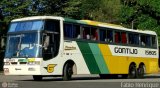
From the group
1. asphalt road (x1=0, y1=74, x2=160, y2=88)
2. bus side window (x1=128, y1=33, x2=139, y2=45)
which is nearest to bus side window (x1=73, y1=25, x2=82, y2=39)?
asphalt road (x1=0, y1=74, x2=160, y2=88)

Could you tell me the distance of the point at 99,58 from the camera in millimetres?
27609

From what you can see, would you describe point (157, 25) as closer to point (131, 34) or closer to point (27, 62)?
point (131, 34)

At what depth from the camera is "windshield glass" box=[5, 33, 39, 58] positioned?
23.7 m

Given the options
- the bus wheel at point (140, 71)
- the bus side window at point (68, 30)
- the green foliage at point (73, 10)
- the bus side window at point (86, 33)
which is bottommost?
the bus wheel at point (140, 71)

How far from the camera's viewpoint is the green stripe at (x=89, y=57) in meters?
26.1

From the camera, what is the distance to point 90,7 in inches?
3364

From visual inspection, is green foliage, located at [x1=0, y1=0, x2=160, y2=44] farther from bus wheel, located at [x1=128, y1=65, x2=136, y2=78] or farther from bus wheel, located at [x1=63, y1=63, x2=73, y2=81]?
bus wheel, located at [x1=63, y1=63, x2=73, y2=81]

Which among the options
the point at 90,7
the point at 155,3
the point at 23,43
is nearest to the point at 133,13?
the point at 155,3

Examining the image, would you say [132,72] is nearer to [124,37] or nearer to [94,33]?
[124,37]

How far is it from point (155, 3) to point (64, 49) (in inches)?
1015

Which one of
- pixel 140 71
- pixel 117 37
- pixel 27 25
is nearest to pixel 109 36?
pixel 117 37

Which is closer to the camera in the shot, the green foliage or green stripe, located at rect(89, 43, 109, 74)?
green stripe, located at rect(89, 43, 109, 74)

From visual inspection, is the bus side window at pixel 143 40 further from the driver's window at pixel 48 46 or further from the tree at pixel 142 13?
the tree at pixel 142 13

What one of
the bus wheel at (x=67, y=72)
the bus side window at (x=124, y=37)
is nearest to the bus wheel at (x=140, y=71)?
the bus side window at (x=124, y=37)
